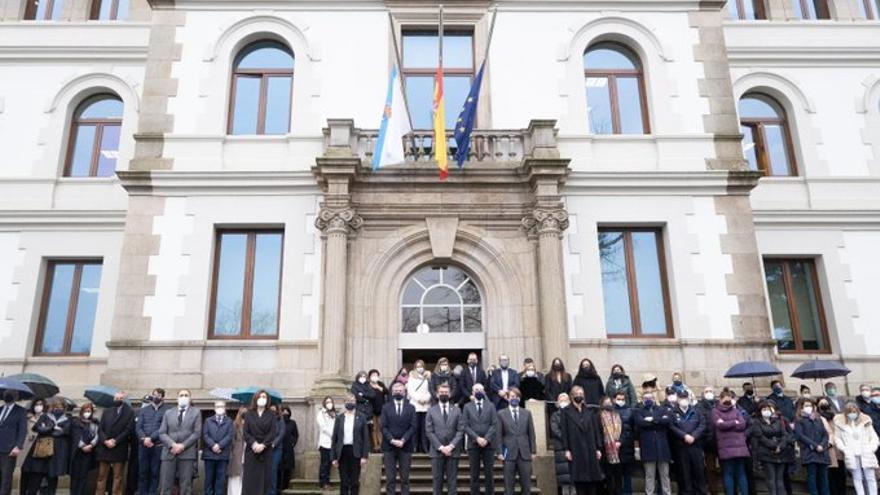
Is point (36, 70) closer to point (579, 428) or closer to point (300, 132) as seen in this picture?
point (300, 132)

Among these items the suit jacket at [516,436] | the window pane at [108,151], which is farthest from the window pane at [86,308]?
the suit jacket at [516,436]

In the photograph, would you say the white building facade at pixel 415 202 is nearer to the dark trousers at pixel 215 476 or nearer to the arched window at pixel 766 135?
the arched window at pixel 766 135

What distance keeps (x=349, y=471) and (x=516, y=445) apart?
8.98ft

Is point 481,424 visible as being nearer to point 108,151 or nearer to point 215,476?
point 215,476

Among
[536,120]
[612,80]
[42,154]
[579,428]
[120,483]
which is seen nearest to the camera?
[579,428]

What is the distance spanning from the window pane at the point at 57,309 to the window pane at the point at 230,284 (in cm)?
507

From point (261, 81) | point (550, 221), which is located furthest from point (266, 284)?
point (550, 221)

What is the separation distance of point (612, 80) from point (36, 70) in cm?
1536

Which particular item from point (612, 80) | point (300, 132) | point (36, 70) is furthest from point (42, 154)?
point (612, 80)

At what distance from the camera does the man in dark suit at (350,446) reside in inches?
434

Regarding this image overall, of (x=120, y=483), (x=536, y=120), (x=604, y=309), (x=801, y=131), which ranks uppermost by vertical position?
(x=801, y=131)

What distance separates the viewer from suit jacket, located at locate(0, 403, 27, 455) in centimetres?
1130

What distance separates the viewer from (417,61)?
1712 centimetres

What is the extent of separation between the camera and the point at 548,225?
14.8 m
